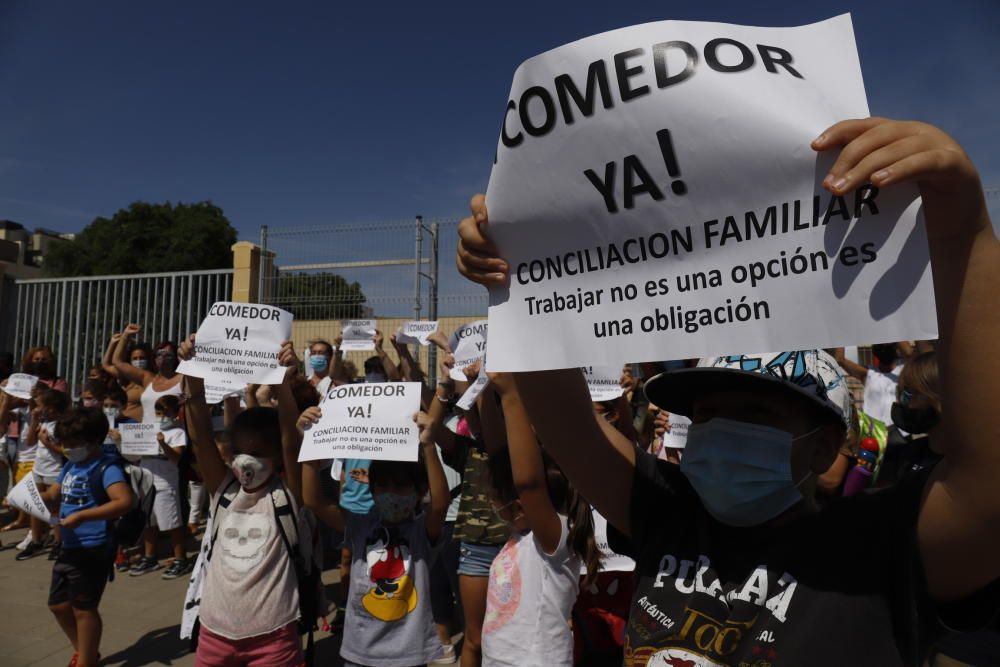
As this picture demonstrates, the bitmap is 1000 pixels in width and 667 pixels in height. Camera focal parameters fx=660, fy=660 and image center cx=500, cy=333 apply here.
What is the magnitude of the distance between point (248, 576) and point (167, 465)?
14.1ft

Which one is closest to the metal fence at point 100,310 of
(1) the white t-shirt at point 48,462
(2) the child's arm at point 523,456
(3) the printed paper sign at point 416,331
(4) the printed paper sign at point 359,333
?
(4) the printed paper sign at point 359,333

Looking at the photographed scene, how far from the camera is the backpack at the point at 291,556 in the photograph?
11.0 ft

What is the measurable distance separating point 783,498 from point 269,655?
104 inches

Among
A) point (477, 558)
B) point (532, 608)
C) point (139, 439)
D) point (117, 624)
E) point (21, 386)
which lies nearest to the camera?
point (532, 608)

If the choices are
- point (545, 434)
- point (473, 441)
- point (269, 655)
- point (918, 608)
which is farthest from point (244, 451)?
point (918, 608)

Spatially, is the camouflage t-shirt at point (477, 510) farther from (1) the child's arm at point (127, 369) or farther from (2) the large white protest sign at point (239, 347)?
(1) the child's arm at point (127, 369)

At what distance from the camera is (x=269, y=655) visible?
3.12 m

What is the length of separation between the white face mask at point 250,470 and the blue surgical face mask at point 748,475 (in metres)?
2.58

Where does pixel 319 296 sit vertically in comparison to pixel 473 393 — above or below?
above

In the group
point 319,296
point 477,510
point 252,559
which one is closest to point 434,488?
point 477,510

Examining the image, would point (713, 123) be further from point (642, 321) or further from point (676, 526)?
point (676, 526)

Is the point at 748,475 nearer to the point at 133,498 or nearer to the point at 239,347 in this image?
the point at 239,347

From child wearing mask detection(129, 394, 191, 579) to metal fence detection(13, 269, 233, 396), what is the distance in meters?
4.61

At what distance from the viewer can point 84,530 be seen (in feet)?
14.1
